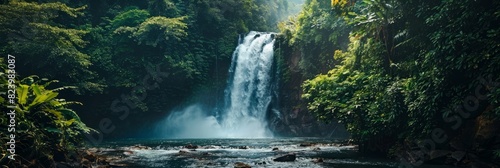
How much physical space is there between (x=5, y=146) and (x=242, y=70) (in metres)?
26.5

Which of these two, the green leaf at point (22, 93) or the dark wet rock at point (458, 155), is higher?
the green leaf at point (22, 93)

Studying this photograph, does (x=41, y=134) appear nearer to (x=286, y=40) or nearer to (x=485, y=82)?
(x=485, y=82)

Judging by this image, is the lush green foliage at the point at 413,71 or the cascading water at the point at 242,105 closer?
the lush green foliage at the point at 413,71

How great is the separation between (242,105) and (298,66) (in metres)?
5.77

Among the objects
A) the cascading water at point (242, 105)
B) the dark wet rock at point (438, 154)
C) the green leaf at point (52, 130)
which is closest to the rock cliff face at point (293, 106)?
the cascading water at point (242, 105)

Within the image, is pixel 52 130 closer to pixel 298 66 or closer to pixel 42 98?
pixel 42 98

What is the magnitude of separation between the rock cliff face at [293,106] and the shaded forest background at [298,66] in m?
0.11

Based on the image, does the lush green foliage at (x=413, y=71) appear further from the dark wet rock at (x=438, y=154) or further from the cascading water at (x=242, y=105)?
the cascading water at (x=242, y=105)

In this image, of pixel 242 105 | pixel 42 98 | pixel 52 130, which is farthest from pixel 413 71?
pixel 242 105

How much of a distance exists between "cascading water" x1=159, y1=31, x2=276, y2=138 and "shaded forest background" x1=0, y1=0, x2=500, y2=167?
115cm

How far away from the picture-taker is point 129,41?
30.4 m

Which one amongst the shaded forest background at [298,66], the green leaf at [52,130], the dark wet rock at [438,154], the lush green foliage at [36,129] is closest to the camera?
the lush green foliage at [36,129]

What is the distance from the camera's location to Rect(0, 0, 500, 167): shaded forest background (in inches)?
348

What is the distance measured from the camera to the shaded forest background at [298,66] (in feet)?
29.0
